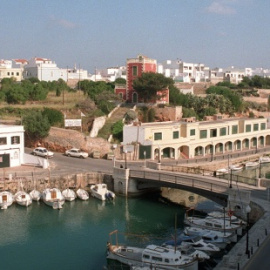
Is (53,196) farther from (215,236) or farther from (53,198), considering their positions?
(215,236)

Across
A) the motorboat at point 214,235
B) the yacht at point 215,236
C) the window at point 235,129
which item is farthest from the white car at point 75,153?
the yacht at point 215,236

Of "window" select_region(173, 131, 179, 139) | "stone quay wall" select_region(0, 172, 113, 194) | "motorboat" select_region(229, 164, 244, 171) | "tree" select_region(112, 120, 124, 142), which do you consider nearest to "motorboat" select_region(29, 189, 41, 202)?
"stone quay wall" select_region(0, 172, 113, 194)

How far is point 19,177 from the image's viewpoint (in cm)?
4284

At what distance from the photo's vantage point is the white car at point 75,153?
173 ft

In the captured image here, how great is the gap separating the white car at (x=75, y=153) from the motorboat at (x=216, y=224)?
72.8 feet

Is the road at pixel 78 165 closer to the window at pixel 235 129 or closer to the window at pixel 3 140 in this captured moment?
the window at pixel 3 140

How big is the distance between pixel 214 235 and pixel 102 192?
575 inches

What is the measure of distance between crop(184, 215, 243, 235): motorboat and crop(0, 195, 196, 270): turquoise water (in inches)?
79.3

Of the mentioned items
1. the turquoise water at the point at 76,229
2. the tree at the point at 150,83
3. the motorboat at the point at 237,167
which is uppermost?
the tree at the point at 150,83

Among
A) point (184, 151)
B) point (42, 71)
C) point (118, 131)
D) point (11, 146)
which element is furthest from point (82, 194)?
point (42, 71)

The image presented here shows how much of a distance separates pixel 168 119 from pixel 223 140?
26.5ft

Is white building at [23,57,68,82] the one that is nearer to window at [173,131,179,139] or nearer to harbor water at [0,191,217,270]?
window at [173,131,179,139]

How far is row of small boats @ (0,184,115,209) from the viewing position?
1542 inches

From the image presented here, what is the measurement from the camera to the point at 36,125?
5491cm
